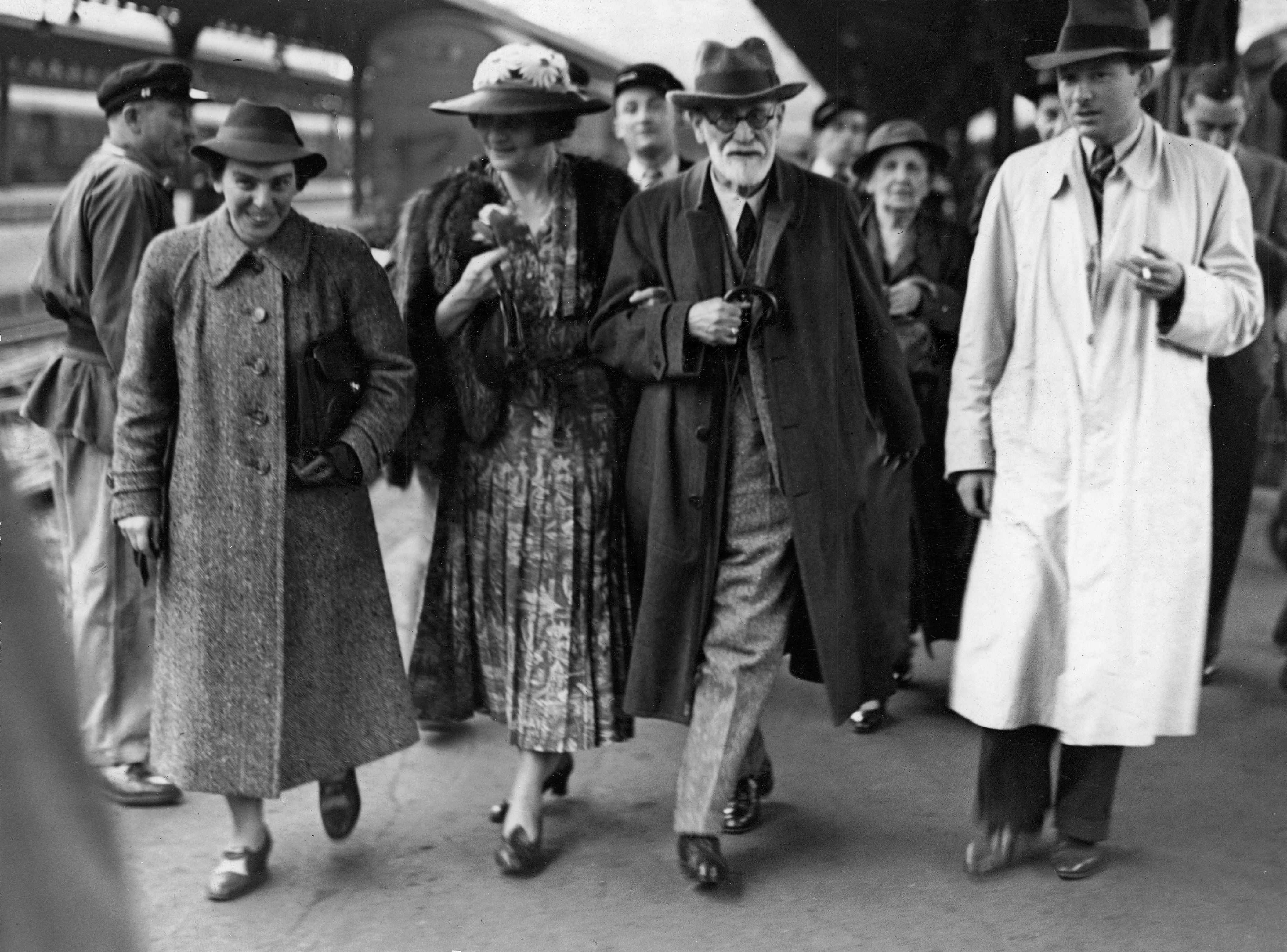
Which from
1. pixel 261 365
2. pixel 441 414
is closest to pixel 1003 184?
pixel 441 414

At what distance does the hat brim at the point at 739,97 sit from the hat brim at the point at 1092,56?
1.89ft

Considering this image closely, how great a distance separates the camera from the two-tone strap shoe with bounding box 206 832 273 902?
3.69 meters

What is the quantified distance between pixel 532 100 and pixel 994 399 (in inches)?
54.3

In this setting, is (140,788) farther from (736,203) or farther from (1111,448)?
(1111,448)

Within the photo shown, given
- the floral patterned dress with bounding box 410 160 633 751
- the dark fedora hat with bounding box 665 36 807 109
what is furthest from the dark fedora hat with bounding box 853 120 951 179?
the floral patterned dress with bounding box 410 160 633 751

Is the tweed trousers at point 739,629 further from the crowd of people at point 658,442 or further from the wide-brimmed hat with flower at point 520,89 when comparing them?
the wide-brimmed hat with flower at point 520,89

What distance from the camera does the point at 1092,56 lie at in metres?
3.54

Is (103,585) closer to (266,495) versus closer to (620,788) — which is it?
(266,495)

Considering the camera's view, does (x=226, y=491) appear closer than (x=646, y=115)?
Yes

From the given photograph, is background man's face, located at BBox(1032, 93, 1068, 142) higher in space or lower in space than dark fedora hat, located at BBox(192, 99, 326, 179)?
higher

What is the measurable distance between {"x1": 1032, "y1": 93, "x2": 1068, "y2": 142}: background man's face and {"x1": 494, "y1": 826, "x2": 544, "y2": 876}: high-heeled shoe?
11.4 ft

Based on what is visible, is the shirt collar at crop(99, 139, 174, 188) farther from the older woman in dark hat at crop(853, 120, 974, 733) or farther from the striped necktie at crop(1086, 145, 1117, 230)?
the striped necktie at crop(1086, 145, 1117, 230)

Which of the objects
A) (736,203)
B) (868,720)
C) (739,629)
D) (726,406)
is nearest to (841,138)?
(868,720)

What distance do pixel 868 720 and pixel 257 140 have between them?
2.65m
